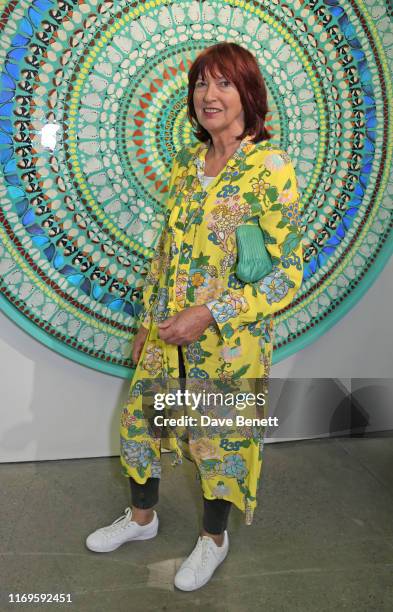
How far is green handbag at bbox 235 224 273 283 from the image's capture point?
51.8 inches

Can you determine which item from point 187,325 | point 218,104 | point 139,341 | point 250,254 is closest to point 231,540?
point 139,341

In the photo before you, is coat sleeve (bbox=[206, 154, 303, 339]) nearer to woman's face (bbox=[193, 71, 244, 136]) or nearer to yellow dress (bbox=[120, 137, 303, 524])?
yellow dress (bbox=[120, 137, 303, 524])

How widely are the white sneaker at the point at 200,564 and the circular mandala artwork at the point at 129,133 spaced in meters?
0.61

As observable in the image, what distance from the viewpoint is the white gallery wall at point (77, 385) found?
6.29ft

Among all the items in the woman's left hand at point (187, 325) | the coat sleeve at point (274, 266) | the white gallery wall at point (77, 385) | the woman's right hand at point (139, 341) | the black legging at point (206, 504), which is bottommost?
the black legging at point (206, 504)

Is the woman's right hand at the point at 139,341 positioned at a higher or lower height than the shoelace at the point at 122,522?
higher

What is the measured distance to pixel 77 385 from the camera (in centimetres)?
199

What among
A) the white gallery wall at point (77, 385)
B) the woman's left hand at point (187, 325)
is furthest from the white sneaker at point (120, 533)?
the woman's left hand at point (187, 325)

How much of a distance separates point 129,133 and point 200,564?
1192 millimetres

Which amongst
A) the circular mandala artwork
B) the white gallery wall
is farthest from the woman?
the white gallery wall

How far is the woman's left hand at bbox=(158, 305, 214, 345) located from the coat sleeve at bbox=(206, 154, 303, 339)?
0.9 inches

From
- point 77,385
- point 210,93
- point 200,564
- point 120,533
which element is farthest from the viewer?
point 77,385

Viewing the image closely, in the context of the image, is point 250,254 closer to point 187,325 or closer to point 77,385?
point 187,325

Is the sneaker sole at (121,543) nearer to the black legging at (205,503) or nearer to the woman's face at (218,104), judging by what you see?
the black legging at (205,503)
